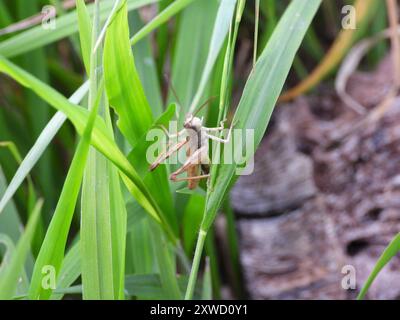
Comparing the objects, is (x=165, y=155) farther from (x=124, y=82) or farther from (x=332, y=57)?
(x=332, y=57)

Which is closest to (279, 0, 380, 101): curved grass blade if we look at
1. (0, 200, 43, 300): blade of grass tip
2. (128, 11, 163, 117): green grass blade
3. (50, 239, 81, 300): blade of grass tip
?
(128, 11, 163, 117): green grass blade

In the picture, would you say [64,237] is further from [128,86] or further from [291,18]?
[291,18]

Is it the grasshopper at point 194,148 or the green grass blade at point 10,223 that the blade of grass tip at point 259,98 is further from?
the green grass blade at point 10,223

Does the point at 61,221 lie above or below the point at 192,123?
below

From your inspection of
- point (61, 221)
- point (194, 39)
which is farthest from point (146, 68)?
point (61, 221)

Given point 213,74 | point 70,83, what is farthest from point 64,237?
point 70,83

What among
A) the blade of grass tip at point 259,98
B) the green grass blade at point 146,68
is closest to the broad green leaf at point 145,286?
the blade of grass tip at point 259,98

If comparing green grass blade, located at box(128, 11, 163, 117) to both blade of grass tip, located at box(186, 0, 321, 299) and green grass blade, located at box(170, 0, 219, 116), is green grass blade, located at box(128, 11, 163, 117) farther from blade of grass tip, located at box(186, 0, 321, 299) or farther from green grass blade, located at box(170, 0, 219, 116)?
blade of grass tip, located at box(186, 0, 321, 299)
